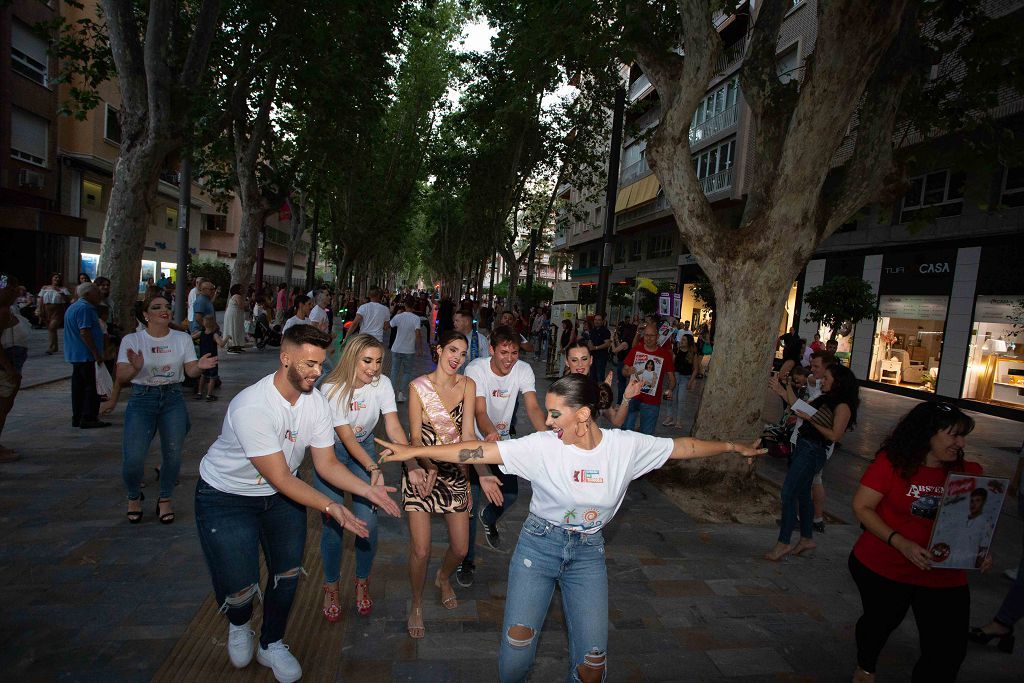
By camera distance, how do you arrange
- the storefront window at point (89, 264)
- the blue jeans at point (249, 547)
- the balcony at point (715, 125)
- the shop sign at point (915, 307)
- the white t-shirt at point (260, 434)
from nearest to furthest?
the white t-shirt at point (260, 434) < the blue jeans at point (249, 547) < the shop sign at point (915, 307) < the balcony at point (715, 125) < the storefront window at point (89, 264)

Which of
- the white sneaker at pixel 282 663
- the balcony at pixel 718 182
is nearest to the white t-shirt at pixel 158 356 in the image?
the white sneaker at pixel 282 663

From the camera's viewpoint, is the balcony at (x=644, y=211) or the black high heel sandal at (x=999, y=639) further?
the balcony at (x=644, y=211)

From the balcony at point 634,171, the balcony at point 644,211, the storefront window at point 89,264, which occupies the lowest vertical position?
the storefront window at point 89,264

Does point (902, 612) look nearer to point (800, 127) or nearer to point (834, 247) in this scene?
point (800, 127)

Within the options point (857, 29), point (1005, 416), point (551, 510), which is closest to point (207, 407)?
point (551, 510)

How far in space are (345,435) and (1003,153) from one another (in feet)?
29.9

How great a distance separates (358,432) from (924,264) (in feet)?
65.1

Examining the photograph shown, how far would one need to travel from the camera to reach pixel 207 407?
9664 millimetres

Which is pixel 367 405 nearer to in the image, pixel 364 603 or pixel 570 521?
pixel 364 603

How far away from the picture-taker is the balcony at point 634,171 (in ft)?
104

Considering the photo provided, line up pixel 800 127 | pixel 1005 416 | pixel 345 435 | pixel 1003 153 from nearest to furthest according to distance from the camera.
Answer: pixel 345 435 → pixel 800 127 → pixel 1003 153 → pixel 1005 416

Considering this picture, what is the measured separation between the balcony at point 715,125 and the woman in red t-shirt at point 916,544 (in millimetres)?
23295

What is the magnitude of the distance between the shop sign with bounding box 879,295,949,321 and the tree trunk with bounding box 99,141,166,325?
2025 centimetres

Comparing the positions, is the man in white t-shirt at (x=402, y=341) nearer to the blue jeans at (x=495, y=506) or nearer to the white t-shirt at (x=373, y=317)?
the white t-shirt at (x=373, y=317)
